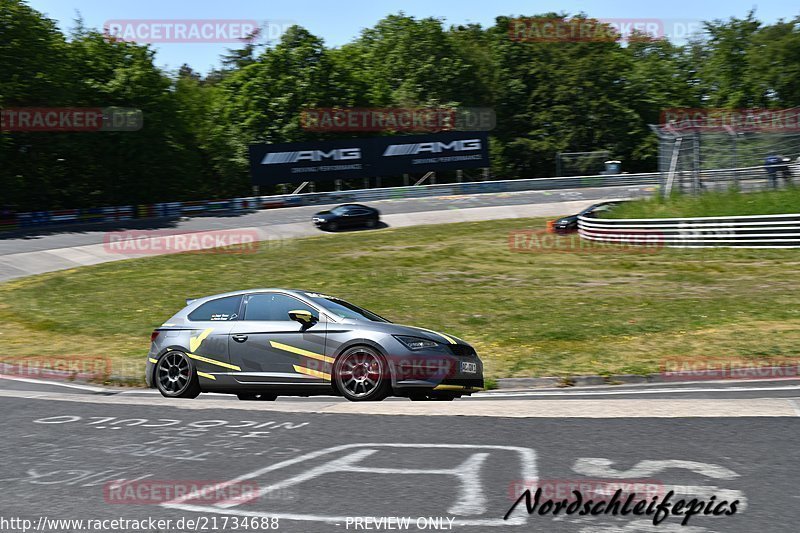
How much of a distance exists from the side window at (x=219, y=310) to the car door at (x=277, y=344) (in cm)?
18

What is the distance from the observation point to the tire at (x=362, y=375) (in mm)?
10641

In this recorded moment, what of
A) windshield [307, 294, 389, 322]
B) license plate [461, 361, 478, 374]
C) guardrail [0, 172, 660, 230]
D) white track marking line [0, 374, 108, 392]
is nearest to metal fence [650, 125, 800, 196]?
windshield [307, 294, 389, 322]

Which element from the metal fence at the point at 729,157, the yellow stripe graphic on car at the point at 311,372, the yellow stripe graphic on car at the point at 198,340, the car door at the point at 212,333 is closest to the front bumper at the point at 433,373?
the yellow stripe graphic on car at the point at 311,372

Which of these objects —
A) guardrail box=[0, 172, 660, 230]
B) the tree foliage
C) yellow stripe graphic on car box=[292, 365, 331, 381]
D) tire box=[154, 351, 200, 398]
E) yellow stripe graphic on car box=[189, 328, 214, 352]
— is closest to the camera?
yellow stripe graphic on car box=[292, 365, 331, 381]

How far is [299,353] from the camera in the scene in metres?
11.0

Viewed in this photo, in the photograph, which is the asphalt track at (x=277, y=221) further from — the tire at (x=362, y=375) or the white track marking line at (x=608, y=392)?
the white track marking line at (x=608, y=392)

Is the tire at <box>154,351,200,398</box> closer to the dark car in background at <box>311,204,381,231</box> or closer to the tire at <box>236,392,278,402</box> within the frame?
the tire at <box>236,392,278,402</box>

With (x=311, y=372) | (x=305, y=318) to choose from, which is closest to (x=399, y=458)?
(x=311, y=372)

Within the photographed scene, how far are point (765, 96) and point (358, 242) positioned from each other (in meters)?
56.4

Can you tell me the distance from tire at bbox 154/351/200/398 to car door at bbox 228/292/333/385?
0.82m

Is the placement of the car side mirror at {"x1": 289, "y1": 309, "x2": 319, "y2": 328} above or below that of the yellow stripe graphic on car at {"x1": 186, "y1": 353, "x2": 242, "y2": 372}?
above

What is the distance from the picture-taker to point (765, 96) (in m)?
79.9

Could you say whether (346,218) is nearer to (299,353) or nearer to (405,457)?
(299,353)

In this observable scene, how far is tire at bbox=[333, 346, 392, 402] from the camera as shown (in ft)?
34.9
